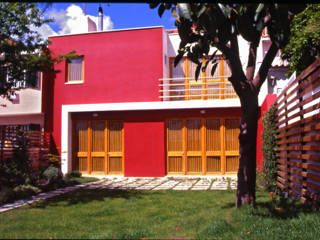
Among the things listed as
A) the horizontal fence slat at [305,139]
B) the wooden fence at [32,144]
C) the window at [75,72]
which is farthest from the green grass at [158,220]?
the window at [75,72]

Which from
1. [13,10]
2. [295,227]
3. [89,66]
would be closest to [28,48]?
[13,10]

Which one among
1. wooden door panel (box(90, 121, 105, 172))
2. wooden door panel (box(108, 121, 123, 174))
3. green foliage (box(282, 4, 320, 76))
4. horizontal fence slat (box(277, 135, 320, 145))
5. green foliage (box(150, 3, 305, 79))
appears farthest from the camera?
wooden door panel (box(90, 121, 105, 172))

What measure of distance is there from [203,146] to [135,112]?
3284 mm

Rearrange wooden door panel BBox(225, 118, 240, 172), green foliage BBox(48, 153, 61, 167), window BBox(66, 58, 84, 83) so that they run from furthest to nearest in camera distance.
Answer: window BBox(66, 58, 84, 83) < green foliage BBox(48, 153, 61, 167) < wooden door panel BBox(225, 118, 240, 172)

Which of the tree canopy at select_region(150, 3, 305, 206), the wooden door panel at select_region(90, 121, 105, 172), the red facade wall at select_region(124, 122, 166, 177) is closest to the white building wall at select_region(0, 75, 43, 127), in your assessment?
the wooden door panel at select_region(90, 121, 105, 172)

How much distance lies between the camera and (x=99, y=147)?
15117 millimetres

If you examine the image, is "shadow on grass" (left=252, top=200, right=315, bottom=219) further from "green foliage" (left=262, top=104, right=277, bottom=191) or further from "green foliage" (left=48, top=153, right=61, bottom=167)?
"green foliage" (left=48, top=153, right=61, bottom=167)

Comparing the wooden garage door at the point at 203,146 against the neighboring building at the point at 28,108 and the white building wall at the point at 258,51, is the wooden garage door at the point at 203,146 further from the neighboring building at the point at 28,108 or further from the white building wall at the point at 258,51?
the neighboring building at the point at 28,108

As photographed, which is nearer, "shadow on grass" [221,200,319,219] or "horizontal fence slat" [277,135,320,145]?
"horizontal fence slat" [277,135,320,145]

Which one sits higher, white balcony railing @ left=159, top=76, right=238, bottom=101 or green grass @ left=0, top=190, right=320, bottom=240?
white balcony railing @ left=159, top=76, right=238, bottom=101

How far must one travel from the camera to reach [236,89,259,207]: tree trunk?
19.2 ft

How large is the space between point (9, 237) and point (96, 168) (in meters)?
10.2

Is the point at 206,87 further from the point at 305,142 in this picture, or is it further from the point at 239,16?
the point at 239,16

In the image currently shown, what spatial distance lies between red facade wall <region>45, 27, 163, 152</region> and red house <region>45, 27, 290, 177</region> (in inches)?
1.7
